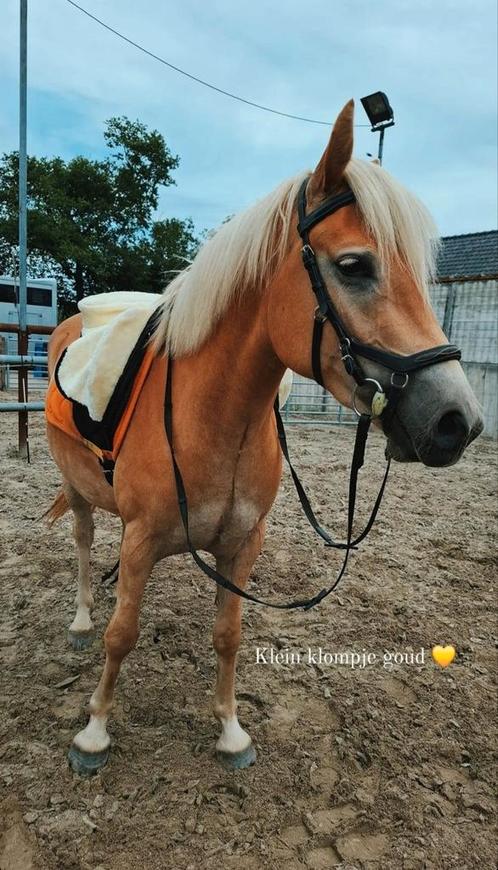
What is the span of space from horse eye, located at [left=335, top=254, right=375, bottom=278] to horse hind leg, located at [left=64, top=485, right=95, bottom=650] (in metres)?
2.09

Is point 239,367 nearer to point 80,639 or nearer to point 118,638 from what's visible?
point 118,638

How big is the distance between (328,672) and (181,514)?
4.45 ft

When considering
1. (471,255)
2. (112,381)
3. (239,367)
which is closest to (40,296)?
(471,255)

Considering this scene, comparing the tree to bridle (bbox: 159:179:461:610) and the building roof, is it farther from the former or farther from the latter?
bridle (bbox: 159:179:461:610)

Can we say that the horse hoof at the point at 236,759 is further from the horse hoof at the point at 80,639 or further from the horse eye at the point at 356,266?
the horse eye at the point at 356,266

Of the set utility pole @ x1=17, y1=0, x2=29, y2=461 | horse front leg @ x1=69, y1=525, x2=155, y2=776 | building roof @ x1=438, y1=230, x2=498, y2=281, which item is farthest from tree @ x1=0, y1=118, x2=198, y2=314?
horse front leg @ x1=69, y1=525, x2=155, y2=776

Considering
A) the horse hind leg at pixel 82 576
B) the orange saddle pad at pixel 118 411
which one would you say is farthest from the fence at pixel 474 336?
the orange saddle pad at pixel 118 411

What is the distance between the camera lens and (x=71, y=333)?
2.99 m

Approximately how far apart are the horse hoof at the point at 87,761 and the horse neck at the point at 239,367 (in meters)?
1.33

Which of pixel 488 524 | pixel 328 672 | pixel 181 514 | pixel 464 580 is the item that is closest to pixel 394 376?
pixel 181 514

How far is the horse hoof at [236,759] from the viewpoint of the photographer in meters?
1.95

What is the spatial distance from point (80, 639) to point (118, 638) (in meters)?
0.90

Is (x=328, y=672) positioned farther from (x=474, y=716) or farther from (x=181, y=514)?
(x=181, y=514)

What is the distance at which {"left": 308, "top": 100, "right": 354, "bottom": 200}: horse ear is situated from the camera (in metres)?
1.23
